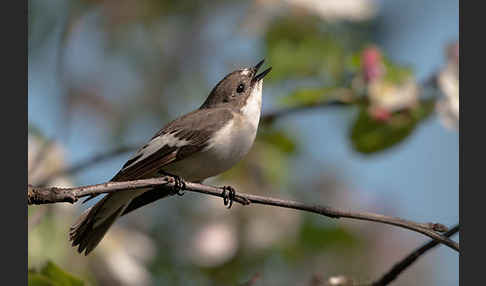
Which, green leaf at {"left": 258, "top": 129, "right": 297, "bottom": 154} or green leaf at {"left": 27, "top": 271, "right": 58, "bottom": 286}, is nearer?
green leaf at {"left": 27, "top": 271, "right": 58, "bottom": 286}

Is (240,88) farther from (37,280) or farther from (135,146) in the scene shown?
(37,280)

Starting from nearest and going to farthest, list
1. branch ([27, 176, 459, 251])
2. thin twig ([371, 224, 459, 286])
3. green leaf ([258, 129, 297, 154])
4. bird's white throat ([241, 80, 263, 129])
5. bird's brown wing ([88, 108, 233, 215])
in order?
branch ([27, 176, 459, 251]) → thin twig ([371, 224, 459, 286]) → bird's brown wing ([88, 108, 233, 215]) → bird's white throat ([241, 80, 263, 129]) → green leaf ([258, 129, 297, 154])

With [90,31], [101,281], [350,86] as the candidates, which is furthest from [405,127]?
[90,31]

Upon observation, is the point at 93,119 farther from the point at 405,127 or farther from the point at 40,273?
the point at 40,273

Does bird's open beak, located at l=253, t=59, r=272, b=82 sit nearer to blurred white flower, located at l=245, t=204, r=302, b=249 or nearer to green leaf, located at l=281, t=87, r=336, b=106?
green leaf, located at l=281, t=87, r=336, b=106

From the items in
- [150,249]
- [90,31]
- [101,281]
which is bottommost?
[101,281]

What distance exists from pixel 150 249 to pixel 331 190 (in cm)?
191

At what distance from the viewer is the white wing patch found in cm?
290

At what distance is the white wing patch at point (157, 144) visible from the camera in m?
2.90

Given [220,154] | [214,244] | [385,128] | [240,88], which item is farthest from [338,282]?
[214,244]

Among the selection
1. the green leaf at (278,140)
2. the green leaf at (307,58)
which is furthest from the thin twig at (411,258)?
the green leaf at (278,140)

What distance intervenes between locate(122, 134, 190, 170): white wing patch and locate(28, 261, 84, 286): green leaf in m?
0.65

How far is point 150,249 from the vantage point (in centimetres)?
416

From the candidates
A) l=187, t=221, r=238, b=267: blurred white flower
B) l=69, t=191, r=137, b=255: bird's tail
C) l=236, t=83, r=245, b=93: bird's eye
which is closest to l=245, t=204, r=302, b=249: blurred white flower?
l=187, t=221, r=238, b=267: blurred white flower
